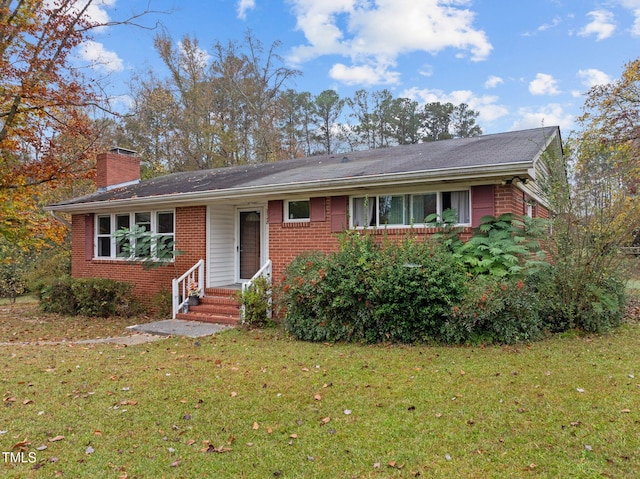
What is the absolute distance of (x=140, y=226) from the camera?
11.9 metres

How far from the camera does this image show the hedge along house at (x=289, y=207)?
7637mm

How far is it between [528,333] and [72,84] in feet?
44.4

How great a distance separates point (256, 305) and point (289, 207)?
8.13 feet

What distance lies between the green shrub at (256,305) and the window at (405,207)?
2382 millimetres

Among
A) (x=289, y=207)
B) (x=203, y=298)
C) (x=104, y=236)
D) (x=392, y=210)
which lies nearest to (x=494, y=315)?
(x=392, y=210)

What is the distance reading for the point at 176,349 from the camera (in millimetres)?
7043

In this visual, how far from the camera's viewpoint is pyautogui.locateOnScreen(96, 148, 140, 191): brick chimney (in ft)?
48.5

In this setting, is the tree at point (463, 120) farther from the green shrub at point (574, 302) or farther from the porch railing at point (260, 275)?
the green shrub at point (574, 302)

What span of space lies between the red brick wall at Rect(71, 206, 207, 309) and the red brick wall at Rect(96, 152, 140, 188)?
6.46 feet

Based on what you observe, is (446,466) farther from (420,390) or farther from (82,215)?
(82,215)

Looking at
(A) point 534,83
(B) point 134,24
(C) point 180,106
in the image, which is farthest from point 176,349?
(C) point 180,106

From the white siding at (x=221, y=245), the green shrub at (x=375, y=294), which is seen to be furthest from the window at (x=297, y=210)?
the white siding at (x=221, y=245)

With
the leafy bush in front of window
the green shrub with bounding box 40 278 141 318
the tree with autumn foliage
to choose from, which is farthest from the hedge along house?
the tree with autumn foliage

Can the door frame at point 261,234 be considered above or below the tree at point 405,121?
below
